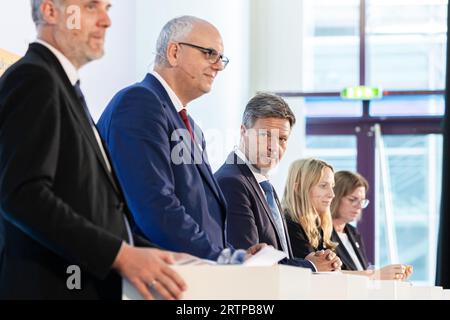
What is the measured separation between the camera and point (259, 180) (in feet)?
12.4

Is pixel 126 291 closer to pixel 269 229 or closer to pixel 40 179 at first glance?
pixel 40 179

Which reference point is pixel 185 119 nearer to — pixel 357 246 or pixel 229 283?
pixel 229 283

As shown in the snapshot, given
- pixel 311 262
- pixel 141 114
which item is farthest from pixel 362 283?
pixel 311 262

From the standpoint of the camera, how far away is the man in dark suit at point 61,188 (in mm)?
2000

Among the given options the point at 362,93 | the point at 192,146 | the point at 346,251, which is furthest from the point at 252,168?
the point at 362,93

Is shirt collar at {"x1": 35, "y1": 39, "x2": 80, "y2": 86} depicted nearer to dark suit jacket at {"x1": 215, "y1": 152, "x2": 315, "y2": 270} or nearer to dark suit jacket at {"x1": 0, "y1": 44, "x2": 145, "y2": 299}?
dark suit jacket at {"x1": 0, "y1": 44, "x2": 145, "y2": 299}

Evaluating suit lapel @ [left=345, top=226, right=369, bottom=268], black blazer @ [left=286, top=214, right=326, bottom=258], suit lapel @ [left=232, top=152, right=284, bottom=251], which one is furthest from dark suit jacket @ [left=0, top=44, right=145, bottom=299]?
suit lapel @ [left=345, top=226, right=369, bottom=268]

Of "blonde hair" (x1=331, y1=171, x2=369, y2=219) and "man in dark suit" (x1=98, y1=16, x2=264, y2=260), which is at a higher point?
"man in dark suit" (x1=98, y1=16, x2=264, y2=260)

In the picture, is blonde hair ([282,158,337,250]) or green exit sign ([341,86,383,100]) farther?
green exit sign ([341,86,383,100])

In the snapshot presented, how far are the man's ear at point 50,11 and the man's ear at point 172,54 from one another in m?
0.93

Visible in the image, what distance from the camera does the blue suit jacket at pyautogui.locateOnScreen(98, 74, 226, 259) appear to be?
8.36 ft

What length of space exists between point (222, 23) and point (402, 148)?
2.70 metres

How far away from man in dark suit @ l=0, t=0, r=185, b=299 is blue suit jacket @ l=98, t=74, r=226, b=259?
0.32 metres

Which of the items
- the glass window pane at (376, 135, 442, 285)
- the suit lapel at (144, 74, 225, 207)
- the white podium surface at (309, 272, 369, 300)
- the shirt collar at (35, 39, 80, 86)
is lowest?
the glass window pane at (376, 135, 442, 285)
